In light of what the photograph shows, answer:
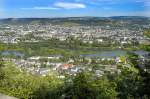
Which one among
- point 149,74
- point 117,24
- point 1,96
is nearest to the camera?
point 1,96

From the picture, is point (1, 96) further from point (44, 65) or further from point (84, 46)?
point (84, 46)

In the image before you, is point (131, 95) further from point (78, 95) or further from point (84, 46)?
point (84, 46)

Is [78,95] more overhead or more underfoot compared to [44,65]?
more overhead

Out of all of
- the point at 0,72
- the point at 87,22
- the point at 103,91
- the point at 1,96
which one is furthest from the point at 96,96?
the point at 87,22

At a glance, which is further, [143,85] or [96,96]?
[96,96]

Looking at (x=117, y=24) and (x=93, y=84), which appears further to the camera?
(x=117, y=24)

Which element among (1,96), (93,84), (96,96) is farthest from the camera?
(93,84)

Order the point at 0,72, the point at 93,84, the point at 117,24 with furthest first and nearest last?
the point at 117,24, the point at 0,72, the point at 93,84

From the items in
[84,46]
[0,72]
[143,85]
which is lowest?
[84,46]

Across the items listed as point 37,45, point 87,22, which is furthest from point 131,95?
point 87,22
